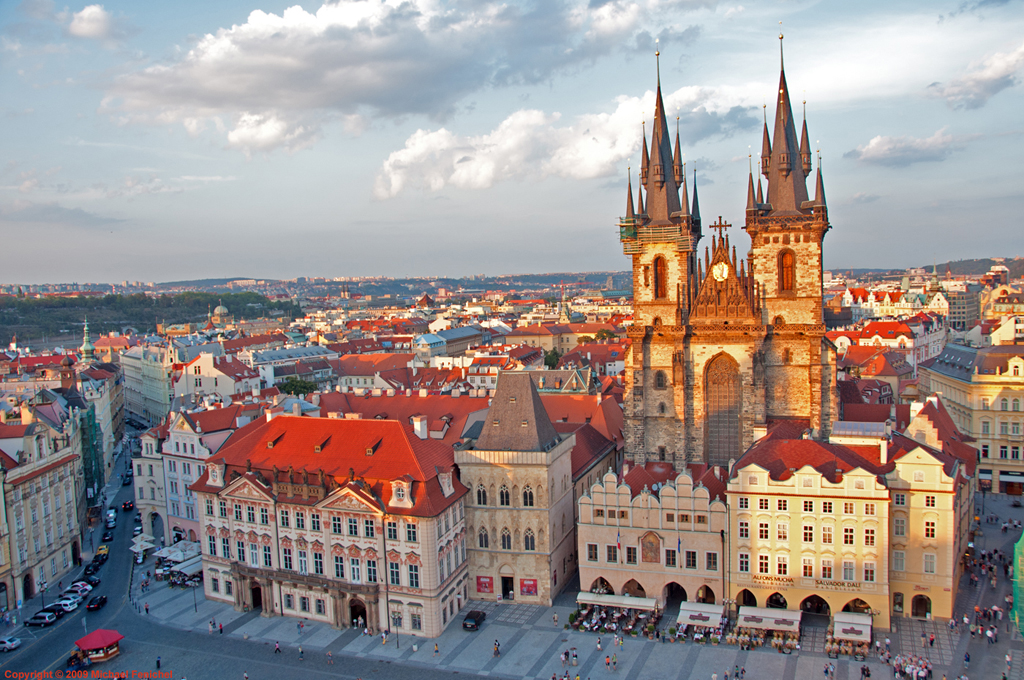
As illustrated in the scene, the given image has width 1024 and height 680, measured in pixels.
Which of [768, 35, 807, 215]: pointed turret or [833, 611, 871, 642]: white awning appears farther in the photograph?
[768, 35, 807, 215]: pointed turret

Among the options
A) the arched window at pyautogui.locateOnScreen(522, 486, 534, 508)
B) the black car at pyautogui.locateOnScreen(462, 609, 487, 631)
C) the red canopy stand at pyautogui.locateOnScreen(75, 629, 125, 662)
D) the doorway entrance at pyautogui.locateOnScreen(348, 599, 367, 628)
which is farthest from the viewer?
the arched window at pyautogui.locateOnScreen(522, 486, 534, 508)

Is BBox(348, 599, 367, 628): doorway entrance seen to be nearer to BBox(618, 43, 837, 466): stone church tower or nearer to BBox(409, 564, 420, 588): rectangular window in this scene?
BBox(409, 564, 420, 588): rectangular window

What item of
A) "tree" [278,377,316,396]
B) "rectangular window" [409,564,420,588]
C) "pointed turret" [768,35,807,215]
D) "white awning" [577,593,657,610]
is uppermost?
"pointed turret" [768,35,807,215]

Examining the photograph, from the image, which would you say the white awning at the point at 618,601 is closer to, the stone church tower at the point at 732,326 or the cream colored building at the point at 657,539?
the cream colored building at the point at 657,539

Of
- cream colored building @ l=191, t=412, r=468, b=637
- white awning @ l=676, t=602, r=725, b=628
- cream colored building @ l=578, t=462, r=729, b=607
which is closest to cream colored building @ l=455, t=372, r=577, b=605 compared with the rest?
cream colored building @ l=191, t=412, r=468, b=637

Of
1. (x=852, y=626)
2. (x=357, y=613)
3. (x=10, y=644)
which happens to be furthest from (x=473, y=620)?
(x=10, y=644)

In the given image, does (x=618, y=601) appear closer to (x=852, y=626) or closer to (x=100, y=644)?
(x=852, y=626)

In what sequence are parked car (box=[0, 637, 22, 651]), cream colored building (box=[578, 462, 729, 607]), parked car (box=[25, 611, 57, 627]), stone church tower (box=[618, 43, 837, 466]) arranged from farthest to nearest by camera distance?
stone church tower (box=[618, 43, 837, 466])
parked car (box=[25, 611, 57, 627])
cream colored building (box=[578, 462, 729, 607])
parked car (box=[0, 637, 22, 651])

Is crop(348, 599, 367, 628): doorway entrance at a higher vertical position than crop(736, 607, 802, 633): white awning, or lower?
lower
